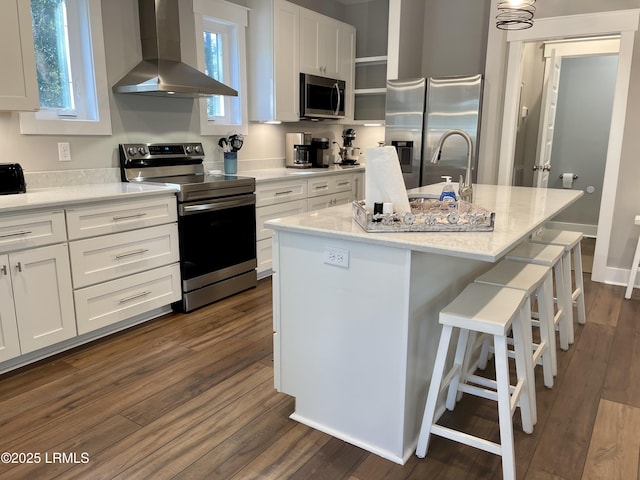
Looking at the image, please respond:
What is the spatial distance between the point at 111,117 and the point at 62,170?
53cm

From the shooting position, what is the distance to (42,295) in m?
2.61

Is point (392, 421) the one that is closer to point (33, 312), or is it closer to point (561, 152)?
point (33, 312)

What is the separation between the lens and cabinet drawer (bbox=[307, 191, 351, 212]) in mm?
4598

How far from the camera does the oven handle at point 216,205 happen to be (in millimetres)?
3296

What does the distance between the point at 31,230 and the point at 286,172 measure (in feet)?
8.01

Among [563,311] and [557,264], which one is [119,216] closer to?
[557,264]

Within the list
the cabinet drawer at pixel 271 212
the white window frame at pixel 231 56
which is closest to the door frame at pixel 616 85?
the cabinet drawer at pixel 271 212

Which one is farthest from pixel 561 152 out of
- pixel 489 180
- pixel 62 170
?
pixel 62 170

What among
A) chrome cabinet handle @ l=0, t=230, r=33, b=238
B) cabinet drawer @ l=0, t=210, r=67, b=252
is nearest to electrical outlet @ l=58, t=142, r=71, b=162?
cabinet drawer @ l=0, t=210, r=67, b=252

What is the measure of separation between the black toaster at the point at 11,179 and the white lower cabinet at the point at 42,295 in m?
0.47

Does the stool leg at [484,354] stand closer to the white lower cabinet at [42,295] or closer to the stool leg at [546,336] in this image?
the stool leg at [546,336]

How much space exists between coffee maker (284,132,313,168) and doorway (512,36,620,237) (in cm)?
225

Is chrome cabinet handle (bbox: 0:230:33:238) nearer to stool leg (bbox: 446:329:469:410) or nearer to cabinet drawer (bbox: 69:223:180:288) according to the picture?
cabinet drawer (bbox: 69:223:180:288)

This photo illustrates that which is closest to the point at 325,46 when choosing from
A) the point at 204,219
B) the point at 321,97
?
the point at 321,97
